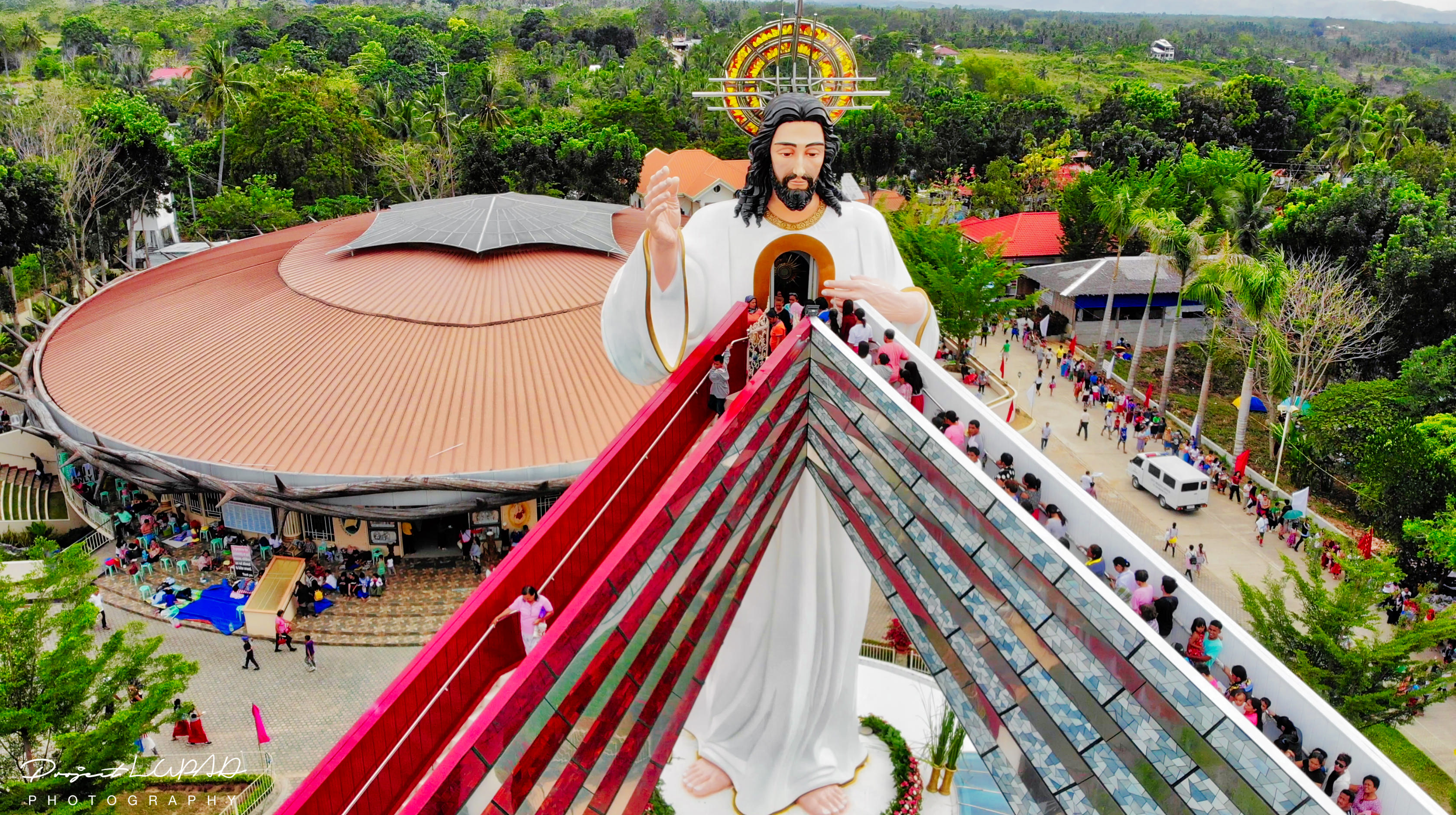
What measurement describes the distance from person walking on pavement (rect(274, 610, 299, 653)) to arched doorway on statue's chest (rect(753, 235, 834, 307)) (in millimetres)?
18518

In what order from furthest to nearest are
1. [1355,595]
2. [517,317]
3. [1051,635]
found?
[517,317], [1355,595], [1051,635]

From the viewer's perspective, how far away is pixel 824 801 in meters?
15.6

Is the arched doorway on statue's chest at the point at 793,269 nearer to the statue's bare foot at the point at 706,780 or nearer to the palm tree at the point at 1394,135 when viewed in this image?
the statue's bare foot at the point at 706,780

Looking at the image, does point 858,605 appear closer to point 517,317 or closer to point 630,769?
point 630,769

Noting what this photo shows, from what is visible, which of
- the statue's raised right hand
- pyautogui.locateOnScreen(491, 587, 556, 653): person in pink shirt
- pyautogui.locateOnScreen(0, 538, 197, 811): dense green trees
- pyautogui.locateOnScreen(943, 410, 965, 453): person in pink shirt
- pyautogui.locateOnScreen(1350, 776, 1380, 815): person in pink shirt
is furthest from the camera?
pyautogui.locateOnScreen(0, 538, 197, 811): dense green trees

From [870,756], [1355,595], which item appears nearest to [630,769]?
[870,756]

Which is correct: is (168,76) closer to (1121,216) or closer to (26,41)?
(26,41)

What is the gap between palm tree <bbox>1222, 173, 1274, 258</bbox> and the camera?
42.2m

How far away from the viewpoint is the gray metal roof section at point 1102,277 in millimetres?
52125

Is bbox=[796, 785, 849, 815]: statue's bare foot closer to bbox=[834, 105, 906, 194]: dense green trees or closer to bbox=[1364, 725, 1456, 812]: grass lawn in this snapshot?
bbox=[1364, 725, 1456, 812]: grass lawn

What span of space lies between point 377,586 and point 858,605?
18932mm

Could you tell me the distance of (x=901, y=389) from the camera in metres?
13.2

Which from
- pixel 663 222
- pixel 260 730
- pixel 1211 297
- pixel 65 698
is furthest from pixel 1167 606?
pixel 1211 297

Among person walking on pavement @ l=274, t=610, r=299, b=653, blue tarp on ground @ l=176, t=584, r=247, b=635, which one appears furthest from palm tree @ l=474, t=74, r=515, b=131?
person walking on pavement @ l=274, t=610, r=299, b=653
